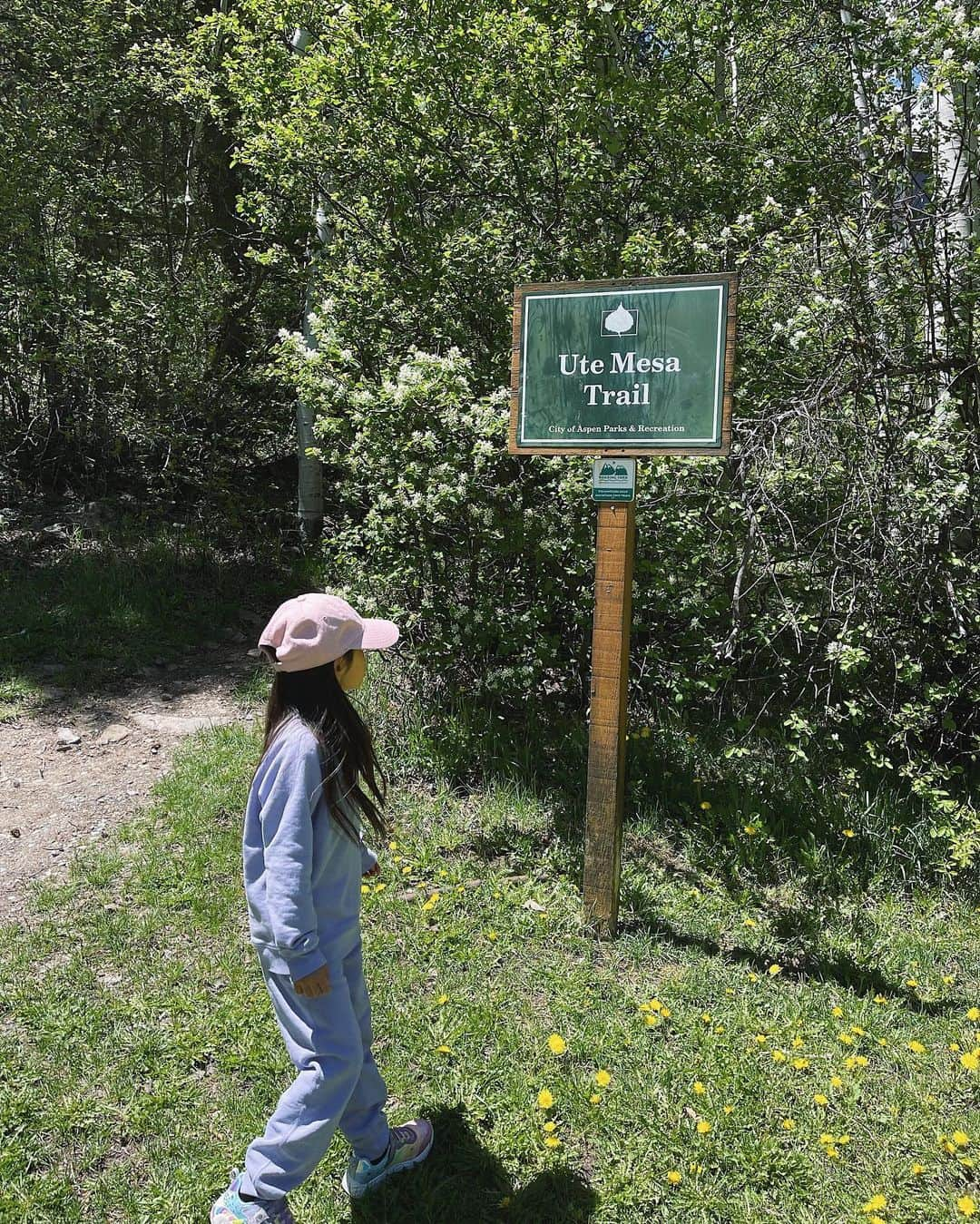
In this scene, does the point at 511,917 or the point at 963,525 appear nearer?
the point at 511,917

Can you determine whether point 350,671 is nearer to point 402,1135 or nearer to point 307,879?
point 307,879

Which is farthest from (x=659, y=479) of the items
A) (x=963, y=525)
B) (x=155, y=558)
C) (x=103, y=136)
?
(x=103, y=136)

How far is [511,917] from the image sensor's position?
408 cm

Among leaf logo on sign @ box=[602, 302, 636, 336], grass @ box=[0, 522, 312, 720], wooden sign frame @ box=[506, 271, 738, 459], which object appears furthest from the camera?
grass @ box=[0, 522, 312, 720]

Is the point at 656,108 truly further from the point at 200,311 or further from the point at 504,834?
the point at 200,311

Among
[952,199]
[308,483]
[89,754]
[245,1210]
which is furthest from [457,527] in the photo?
[308,483]

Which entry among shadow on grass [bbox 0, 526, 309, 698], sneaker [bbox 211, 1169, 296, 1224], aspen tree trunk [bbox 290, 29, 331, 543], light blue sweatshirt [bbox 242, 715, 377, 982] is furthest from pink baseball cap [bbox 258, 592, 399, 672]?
aspen tree trunk [bbox 290, 29, 331, 543]

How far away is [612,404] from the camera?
149 inches

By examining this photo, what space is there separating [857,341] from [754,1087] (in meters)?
3.30

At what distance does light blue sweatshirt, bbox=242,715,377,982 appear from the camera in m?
2.30

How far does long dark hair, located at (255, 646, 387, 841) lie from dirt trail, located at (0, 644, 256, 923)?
239 cm

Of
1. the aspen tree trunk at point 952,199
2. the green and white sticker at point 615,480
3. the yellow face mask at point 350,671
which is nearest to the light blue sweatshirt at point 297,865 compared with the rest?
the yellow face mask at point 350,671

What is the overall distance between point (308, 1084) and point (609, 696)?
1931mm

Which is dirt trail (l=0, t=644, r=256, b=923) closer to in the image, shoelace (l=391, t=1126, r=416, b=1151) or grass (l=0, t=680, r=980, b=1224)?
grass (l=0, t=680, r=980, b=1224)
